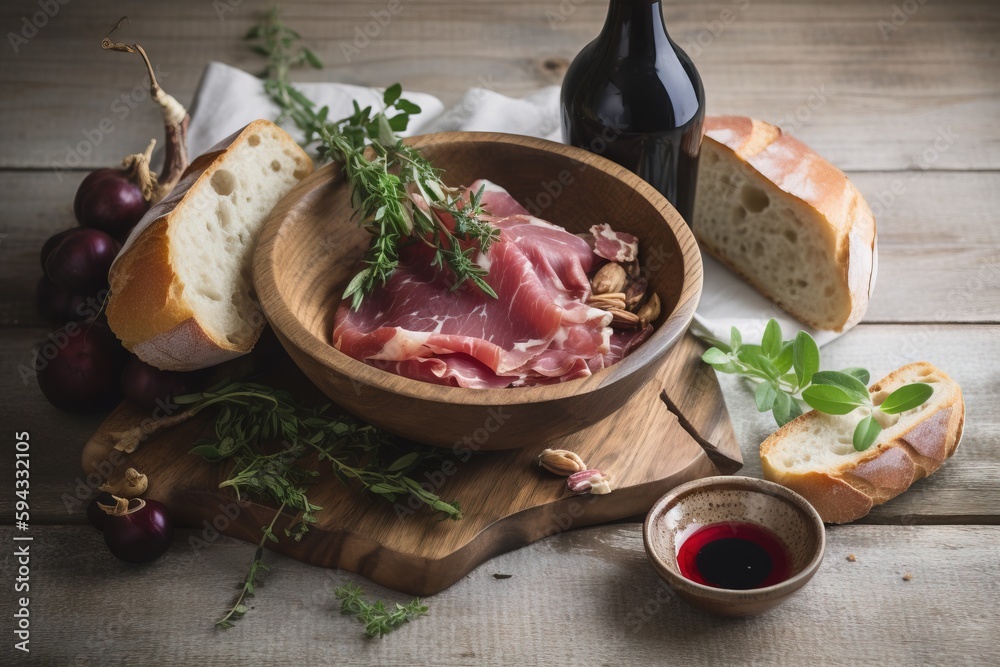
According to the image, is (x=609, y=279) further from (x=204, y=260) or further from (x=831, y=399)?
(x=204, y=260)

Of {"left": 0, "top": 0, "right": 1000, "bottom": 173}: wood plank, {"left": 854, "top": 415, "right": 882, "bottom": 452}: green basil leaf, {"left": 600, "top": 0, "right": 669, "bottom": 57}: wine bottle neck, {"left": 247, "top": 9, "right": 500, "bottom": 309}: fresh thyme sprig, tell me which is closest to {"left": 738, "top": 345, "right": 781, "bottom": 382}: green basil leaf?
{"left": 854, "top": 415, "right": 882, "bottom": 452}: green basil leaf

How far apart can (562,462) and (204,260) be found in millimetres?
821

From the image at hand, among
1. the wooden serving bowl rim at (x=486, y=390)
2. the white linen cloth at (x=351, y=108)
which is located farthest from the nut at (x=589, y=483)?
the white linen cloth at (x=351, y=108)

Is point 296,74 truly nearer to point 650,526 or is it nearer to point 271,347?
point 271,347

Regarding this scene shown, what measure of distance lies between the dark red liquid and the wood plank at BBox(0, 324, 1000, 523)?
0.80ft

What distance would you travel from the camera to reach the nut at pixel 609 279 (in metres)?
1.98

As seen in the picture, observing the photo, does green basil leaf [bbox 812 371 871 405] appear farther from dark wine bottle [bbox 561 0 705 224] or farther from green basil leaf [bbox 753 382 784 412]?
dark wine bottle [bbox 561 0 705 224]

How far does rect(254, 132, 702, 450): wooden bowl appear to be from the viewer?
1637 mm

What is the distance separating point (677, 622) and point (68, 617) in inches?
41.4

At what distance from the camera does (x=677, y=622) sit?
1700mm

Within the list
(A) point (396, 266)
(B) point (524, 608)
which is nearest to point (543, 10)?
(A) point (396, 266)

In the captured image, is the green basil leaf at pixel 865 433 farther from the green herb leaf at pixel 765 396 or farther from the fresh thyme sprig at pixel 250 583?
the fresh thyme sprig at pixel 250 583

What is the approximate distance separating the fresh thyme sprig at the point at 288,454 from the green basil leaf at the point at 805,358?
74 cm

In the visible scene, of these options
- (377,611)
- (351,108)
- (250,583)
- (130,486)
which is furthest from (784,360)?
(351,108)
